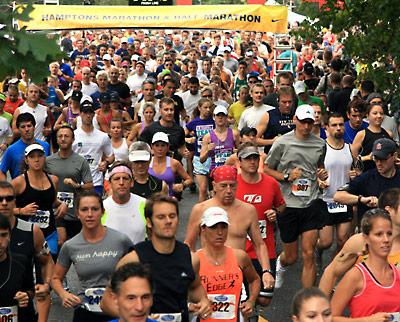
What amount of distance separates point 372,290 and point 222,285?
1.24 metres

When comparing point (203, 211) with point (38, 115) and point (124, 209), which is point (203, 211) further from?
point (38, 115)

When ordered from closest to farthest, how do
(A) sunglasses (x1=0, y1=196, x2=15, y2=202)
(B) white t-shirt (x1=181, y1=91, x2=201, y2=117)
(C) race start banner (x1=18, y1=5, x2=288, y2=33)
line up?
(A) sunglasses (x1=0, y1=196, x2=15, y2=202)
(B) white t-shirt (x1=181, y1=91, x2=201, y2=117)
(C) race start banner (x1=18, y1=5, x2=288, y2=33)

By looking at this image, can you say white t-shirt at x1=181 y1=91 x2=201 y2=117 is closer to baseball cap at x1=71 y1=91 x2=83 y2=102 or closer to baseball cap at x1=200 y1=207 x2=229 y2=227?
baseball cap at x1=71 y1=91 x2=83 y2=102

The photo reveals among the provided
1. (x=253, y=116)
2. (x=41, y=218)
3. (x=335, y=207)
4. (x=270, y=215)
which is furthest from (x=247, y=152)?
(x=253, y=116)

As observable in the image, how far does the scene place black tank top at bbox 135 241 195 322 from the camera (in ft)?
20.4

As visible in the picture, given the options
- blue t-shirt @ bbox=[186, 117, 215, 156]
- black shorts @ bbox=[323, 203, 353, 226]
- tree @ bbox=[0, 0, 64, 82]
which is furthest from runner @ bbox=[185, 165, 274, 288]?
blue t-shirt @ bbox=[186, 117, 215, 156]

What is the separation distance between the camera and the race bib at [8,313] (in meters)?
6.71

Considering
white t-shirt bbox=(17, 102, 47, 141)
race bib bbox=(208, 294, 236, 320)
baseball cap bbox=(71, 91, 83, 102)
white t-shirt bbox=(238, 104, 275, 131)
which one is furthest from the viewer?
baseball cap bbox=(71, 91, 83, 102)

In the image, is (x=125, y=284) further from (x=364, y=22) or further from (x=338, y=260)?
(x=364, y=22)

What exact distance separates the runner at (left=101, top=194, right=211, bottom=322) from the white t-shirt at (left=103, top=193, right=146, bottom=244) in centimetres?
179

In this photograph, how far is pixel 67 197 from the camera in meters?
10.2

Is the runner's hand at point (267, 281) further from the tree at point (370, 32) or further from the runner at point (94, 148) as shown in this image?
the tree at point (370, 32)

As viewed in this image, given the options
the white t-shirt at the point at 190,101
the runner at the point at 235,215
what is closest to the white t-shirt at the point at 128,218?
the runner at the point at 235,215

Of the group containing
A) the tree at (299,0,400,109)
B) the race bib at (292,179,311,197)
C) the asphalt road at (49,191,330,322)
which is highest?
the tree at (299,0,400,109)
